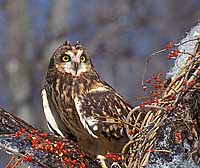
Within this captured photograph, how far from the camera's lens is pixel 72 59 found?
232 cm

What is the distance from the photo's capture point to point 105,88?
7.55 ft

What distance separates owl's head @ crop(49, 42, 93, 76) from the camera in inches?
90.7

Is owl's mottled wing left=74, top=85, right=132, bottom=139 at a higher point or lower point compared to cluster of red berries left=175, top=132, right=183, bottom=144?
lower

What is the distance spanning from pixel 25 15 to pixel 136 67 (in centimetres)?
Result: 206

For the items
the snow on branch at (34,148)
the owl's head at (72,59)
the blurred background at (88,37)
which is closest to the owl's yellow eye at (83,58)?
the owl's head at (72,59)

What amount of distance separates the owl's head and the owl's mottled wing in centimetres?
9

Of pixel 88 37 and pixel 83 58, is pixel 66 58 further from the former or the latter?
pixel 88 37

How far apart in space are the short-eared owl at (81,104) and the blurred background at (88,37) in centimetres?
296

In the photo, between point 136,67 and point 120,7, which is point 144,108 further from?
point 136,67

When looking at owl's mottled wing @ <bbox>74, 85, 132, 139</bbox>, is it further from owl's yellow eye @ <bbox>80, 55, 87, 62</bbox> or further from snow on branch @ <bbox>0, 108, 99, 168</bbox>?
snow on branch @ <bbox>0, 108, 99, 168</bbox>

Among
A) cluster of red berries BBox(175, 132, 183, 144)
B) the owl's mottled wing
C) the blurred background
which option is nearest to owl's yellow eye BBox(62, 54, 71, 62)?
the owl's mottled wing

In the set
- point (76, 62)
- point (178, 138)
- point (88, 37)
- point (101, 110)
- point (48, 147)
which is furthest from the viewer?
point (88, 37)

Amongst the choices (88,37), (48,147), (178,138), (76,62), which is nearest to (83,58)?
(76,62)

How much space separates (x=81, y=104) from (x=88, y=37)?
5187mm
